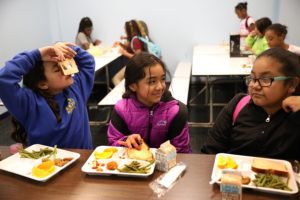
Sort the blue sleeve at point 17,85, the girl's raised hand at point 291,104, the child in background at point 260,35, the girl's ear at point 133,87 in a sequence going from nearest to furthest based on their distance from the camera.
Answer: the girl's raised hand at point 291,104, the blue sleeve at point 17,85, the girl's ear at point 133,87, the child in background at point 260,35

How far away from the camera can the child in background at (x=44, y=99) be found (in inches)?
57.4

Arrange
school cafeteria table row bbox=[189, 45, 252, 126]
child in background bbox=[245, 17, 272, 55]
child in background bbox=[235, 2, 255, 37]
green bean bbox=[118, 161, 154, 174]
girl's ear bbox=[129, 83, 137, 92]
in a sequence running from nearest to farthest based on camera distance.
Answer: green bean bbox=[118, 161, 154, 174], girl's ear bbox=[129, 83, 137, 92], school cafeteria table row bbox=[189, 45, 252, 126], child in background bbox=[245, 17, 272, 55], child in background bbox=[235, 2, 255, 37]

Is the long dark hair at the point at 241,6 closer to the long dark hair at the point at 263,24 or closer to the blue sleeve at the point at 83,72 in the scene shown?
the long dark hair at the point at 263,24

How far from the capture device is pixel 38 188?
1153 millimetres

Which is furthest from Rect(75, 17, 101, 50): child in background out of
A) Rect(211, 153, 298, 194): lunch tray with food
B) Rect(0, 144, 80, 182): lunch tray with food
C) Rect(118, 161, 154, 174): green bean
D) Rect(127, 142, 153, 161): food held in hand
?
Rect(211, 153, 298, 194): lunch tray with food

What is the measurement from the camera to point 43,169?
123 centimetres

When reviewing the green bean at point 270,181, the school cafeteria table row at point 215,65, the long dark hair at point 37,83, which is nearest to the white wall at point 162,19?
the school cafeteria table row at point 215,65

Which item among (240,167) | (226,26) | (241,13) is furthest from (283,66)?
(226,26)

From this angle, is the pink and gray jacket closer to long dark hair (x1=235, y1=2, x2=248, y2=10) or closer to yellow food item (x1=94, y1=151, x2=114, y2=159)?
yellow food item (x1=94, y1=151, x2=114, y2=159)

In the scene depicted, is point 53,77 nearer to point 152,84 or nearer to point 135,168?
point 152,84

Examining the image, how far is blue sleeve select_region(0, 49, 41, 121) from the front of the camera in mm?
1415

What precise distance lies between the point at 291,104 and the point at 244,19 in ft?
14.4

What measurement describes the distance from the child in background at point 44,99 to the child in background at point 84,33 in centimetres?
403

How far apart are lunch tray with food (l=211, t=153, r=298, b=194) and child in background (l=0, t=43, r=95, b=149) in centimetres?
85
